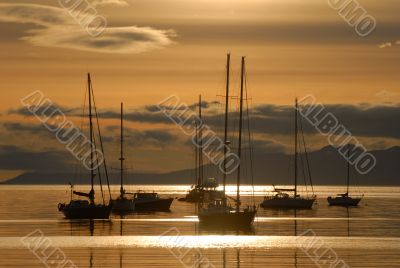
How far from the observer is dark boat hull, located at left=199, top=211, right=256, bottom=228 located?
84562 mm

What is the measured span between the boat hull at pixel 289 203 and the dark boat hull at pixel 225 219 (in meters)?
60.7

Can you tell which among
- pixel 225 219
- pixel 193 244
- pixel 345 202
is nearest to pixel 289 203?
pixel 345 202

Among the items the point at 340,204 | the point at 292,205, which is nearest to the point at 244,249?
the point at 292,205

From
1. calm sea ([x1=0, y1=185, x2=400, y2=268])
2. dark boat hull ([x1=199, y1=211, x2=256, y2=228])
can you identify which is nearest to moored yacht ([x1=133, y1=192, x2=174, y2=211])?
calm sea ([x1=0, y1=185, x2=400, y2=268])

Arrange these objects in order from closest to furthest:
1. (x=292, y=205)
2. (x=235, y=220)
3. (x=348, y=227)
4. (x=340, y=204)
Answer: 1. (x=235, y=220)
2. (x=348, y=227)
3. (x=292, y=205)
4. (x=340, y=204)

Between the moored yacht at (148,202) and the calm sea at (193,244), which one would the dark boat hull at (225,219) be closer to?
the calm sea at (193,244)

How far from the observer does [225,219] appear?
84625 millimetres

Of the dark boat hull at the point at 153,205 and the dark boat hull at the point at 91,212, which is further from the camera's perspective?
the dark boat hull at the point at 153,205

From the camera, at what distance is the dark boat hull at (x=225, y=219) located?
8456 cm

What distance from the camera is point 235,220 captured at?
8544 centimetres

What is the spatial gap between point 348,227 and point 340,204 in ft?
223

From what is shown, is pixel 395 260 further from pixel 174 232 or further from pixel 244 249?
pixel 174 232

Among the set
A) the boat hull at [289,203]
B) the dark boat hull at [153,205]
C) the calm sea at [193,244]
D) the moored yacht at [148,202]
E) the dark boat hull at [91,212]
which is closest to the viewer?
the calm sea at [193,244]

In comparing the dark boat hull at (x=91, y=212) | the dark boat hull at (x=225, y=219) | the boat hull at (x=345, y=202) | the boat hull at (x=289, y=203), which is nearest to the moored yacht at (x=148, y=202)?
the boat hull at (x=289, y=203)
